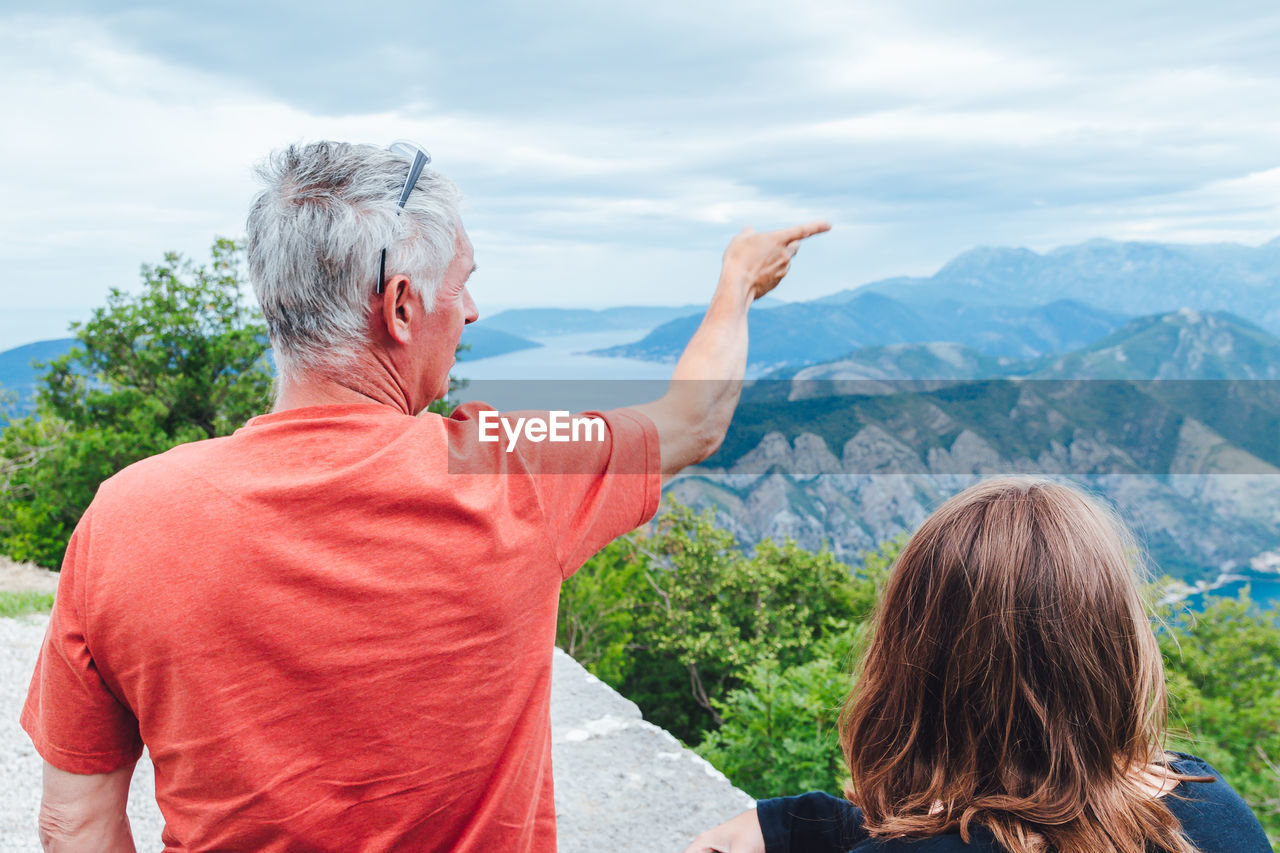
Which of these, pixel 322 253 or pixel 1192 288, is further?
pixel 1192 288

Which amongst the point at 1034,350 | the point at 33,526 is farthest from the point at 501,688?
the point at 1034,350

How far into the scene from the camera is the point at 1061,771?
1.29m

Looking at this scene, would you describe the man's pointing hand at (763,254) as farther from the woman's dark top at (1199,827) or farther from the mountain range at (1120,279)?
the mountain range at (1120,279)

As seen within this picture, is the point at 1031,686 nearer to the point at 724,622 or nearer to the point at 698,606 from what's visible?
the point at 724,622

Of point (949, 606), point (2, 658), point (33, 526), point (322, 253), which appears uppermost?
point (322, 253)

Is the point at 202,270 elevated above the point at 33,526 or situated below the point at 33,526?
above

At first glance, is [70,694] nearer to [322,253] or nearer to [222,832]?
[222,832]

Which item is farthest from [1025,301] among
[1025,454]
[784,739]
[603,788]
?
[603,788]

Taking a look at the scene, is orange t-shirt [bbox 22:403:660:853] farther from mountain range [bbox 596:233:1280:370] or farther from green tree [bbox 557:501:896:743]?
mountain range [bbox 596:233:1280:370]

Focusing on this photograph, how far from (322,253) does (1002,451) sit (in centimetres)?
7024

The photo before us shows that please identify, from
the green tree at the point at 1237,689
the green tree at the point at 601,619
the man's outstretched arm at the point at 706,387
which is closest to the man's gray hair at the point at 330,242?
the man's outstretched arm at the point at 706,387

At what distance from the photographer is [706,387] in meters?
1.45

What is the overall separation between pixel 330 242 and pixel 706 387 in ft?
2.13

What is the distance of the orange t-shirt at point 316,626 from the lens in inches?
45.7
